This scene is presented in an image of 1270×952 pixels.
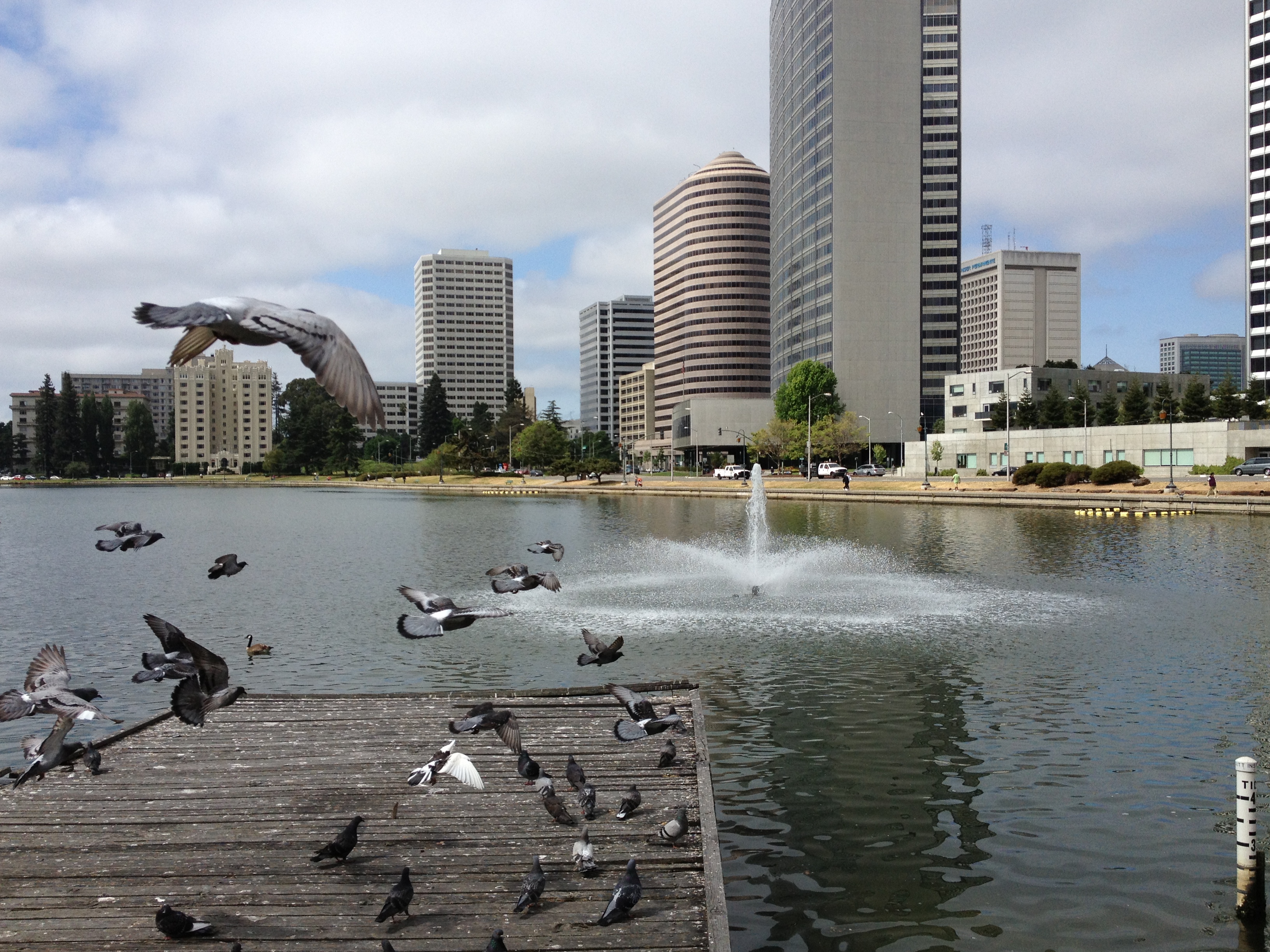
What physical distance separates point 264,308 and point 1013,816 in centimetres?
1095

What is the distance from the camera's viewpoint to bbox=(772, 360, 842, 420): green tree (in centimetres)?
14562

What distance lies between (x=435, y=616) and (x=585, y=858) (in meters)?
2.54

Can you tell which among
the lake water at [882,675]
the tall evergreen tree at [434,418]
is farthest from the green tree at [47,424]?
the lake water at [882,675]

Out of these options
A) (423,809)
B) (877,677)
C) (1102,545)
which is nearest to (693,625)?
(877,677)

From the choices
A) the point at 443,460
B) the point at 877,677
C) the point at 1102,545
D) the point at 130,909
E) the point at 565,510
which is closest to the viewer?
the point at 130,909

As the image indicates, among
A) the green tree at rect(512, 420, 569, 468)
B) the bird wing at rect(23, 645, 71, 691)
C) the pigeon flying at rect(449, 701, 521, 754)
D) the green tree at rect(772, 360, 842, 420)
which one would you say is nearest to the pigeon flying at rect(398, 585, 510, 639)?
the pigeon flying at rect(449, 701, 521, 754)

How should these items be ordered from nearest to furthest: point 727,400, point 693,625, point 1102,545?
point 693,625
point 1102,545
point 727,400

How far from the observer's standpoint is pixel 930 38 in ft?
535

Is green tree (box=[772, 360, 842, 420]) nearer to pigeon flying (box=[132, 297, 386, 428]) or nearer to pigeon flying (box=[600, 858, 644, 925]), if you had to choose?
pigeon flying (box=[600, 858, 644, 925])

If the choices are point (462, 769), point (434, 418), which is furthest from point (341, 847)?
point (434, 418)

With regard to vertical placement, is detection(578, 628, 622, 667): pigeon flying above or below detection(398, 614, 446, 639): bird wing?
below

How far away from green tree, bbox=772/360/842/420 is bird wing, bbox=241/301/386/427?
14101 cm

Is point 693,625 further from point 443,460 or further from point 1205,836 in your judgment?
point 443,460

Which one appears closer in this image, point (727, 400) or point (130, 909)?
point (130, 909)
